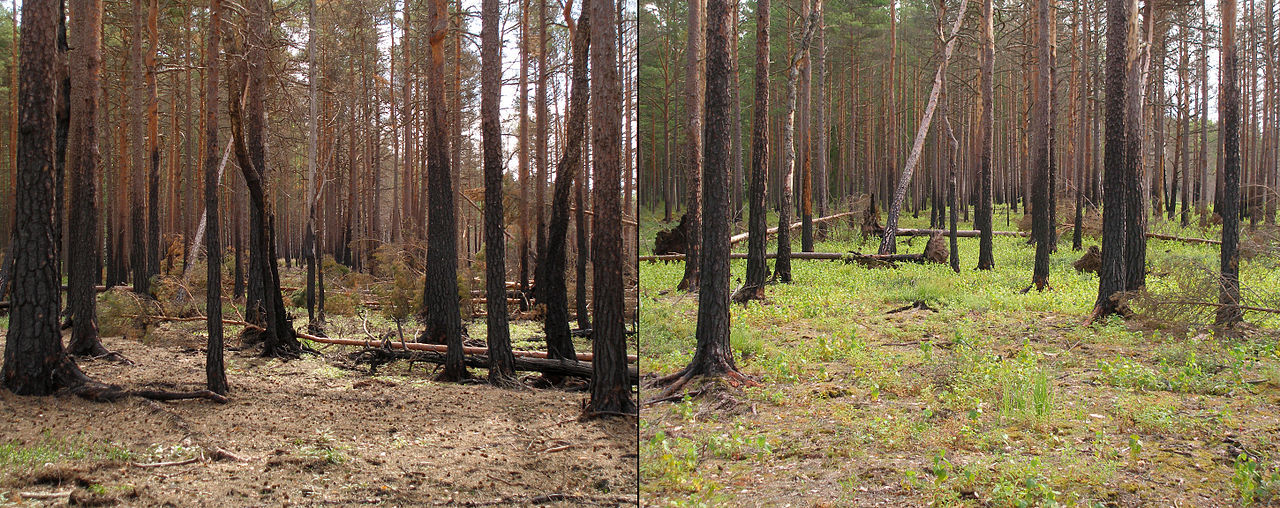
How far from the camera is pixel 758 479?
4.65 metres

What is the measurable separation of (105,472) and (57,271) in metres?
3.61

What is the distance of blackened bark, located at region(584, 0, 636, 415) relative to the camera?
21.6 feet

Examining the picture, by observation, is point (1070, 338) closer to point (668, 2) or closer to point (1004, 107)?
point (668, 2)

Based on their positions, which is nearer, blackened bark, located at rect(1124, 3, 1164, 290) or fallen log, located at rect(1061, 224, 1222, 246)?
blackened bark, located at rect(1124, 3, 1164, 290)

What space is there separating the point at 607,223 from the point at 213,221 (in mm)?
3953

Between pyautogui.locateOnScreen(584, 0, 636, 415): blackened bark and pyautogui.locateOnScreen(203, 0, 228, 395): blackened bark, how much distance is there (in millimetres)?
3801

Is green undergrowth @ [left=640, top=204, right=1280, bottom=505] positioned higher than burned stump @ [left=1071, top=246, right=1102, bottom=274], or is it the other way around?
burned stump @ [left=1071, top=246, right=1102, bottom=274]

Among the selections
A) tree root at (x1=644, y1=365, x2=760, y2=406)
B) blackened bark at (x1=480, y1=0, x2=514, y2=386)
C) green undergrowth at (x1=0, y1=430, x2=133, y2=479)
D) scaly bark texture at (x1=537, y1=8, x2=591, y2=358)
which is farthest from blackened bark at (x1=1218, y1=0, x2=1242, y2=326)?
green undergrowth at (x1=0, y1=430, x2=133, y2=479)

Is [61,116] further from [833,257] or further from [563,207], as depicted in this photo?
[833,257]

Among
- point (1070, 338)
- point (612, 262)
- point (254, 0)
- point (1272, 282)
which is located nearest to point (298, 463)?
point (612, 262)

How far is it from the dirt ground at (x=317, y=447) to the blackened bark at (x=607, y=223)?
0.37 meters

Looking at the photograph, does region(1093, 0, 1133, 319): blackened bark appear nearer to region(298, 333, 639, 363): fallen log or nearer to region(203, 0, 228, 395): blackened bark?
region(298, 333, 639, 363): fallen log

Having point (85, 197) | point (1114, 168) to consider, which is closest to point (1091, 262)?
point (1114, 168)

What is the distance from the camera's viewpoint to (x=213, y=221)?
7.87 meters
